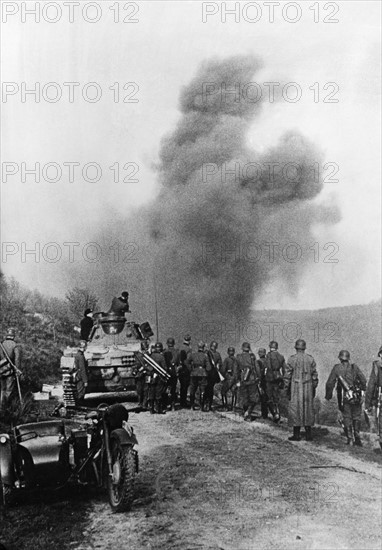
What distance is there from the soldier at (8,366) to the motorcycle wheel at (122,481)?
0.89 m

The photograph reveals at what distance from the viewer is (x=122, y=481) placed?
3590 mm

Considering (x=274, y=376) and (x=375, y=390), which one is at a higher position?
(x=274, y=376)

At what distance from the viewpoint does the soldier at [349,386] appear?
4.34 m

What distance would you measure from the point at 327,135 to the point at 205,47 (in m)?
1.13

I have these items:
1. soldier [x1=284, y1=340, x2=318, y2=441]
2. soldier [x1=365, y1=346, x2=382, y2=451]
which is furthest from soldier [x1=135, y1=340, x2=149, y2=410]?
soldier [x1=365, y1=346, x2=382, y2=451]

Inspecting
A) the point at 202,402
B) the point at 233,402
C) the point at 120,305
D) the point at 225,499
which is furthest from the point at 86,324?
the point at 225,499

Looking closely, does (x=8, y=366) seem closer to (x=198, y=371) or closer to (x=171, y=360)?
(x=171, y=360)

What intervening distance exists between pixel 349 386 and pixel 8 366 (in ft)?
8.34

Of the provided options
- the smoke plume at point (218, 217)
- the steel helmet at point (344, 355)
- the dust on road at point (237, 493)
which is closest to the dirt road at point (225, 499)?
the dust on road at point (237, 493)

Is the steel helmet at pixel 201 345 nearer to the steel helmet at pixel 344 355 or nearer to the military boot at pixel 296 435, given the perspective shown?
the military boot at pixel 296 435

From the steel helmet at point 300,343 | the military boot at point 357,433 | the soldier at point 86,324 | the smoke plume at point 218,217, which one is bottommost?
the military boot at point 357,433

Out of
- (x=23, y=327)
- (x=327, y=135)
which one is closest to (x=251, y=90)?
(x=327, y=135)

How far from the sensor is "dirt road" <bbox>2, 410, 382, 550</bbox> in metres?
3.65

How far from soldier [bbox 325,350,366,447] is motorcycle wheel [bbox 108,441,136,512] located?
1.64m
